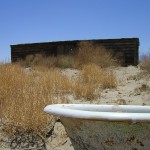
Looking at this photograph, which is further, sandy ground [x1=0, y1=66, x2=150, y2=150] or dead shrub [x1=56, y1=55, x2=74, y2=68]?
dead shrub [x1=56, y1=55, x2=74, y2=68]

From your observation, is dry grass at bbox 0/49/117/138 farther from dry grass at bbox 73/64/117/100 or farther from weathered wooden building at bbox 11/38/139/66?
weathered wooden building at bbox 11/38/139/66

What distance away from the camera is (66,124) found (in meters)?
2.77

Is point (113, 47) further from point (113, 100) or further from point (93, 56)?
point (113, 100)

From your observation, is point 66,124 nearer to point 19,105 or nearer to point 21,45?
point 19,105

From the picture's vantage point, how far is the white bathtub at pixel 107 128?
2.41 metres

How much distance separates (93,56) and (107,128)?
45.9 ft

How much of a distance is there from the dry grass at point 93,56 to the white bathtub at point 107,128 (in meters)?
13.0

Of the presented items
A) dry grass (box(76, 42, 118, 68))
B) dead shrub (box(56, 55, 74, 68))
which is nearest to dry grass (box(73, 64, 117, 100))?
dry grass (box(76, 42, 118, 68))

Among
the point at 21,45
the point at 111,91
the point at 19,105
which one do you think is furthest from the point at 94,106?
the point at 21,45

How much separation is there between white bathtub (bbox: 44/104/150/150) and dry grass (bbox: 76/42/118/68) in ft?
42.8

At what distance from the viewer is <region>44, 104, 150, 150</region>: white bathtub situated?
2.41 m

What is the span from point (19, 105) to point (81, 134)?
2880 mm

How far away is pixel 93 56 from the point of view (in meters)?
16.5

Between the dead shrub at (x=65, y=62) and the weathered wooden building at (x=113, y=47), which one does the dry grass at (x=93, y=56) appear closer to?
the dead shrub at (x=65, y=62)
